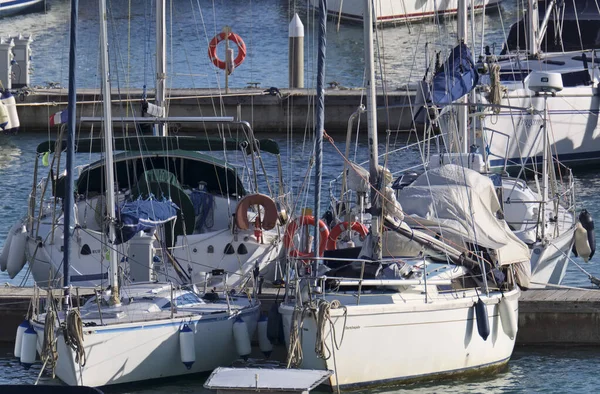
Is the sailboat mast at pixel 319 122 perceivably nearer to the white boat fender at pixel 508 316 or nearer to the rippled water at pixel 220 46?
the white boat fender at pixel 508 316

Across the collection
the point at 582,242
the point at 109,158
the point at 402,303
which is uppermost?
the point at 109,158

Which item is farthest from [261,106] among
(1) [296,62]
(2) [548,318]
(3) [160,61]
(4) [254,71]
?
(2) [548,318]

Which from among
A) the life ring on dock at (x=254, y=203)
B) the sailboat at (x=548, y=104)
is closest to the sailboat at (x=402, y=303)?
the life ring on dock at (x=254, y=203)

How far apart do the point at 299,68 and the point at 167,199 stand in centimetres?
2074

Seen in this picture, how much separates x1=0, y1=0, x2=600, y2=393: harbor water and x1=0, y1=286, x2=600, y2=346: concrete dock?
175 millimetres

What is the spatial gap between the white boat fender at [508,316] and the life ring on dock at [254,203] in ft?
15.4

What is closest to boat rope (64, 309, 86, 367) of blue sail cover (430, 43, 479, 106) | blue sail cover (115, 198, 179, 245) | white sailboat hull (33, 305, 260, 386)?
white sailboat hull (33, 305, 260, 386)

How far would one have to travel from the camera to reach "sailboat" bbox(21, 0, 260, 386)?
1867cm

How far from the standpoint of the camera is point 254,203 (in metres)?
23.1

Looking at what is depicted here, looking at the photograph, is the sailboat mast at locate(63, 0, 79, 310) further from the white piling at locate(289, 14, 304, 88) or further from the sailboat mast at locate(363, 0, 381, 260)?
the white piling at locate(289, 14, 304, 88)

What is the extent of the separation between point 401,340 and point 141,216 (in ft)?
13.9

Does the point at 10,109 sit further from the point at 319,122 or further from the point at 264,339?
the point at 319,122

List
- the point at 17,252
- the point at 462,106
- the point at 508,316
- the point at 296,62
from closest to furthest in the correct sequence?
the point at 508,316 → the point at 17,252 → the point at 462,106 → the point at 296,62

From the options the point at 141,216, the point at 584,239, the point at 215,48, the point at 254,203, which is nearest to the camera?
the point at 141,216
